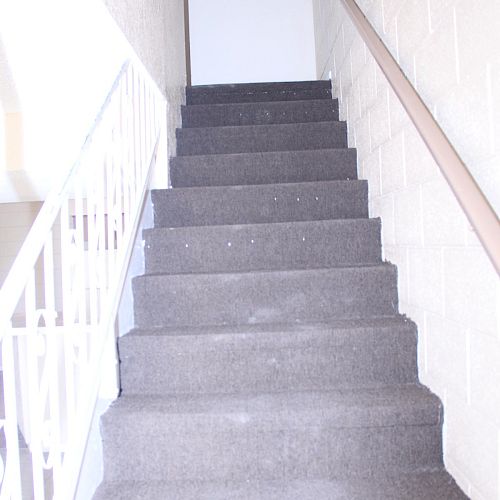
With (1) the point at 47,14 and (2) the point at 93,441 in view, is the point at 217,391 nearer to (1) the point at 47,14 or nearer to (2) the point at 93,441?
(2) the point at 93,441

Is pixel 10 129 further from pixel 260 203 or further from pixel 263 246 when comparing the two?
pixel 263 246

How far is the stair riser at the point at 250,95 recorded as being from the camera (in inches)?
119

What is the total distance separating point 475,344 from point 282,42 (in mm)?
3822

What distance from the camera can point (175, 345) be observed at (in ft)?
4.92

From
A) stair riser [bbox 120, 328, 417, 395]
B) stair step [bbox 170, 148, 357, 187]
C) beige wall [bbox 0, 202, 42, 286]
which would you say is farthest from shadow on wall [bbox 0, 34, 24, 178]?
beige wall [bbox 0, 202, 42, 286]

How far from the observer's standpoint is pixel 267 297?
1688 millimetres

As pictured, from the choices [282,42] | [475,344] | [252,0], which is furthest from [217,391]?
[252,0]

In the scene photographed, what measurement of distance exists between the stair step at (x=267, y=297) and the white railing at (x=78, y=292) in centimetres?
21

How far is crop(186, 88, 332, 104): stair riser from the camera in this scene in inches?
119

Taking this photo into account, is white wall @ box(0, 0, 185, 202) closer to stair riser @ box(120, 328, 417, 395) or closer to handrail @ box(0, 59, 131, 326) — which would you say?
handrail @ box(0, 59, 131, 326)

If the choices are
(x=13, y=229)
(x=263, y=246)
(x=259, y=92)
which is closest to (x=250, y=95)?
(x=259, y=92)

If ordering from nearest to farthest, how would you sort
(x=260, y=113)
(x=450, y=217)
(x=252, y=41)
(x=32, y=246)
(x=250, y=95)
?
(x=32, y=246)
(x=450, y=217)
(x=260, y=113)
(x=250, y=95)
(x=252, y=41)

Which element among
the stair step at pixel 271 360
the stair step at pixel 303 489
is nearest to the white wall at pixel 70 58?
the stair step at pixel 271 360

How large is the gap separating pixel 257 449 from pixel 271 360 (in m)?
0.29
